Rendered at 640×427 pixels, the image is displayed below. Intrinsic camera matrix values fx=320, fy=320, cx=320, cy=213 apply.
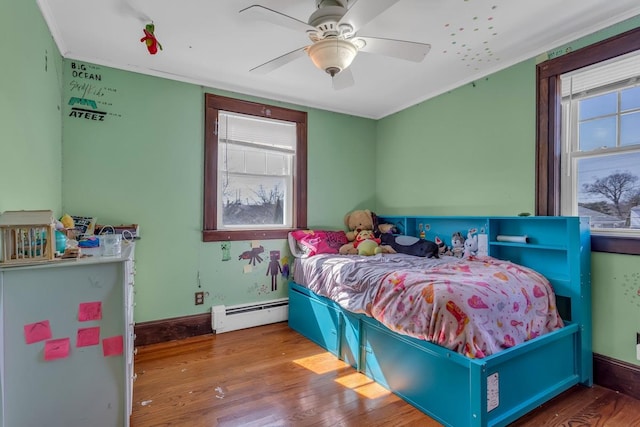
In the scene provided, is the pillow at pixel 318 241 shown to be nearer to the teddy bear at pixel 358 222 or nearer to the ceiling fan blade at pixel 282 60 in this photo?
the teddy bear at pixel 358 222

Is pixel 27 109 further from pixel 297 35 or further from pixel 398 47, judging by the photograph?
pixel 398 47

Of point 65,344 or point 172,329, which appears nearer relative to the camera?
point 65,344

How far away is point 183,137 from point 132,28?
3.13ft

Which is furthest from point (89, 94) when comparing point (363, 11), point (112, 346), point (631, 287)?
point (631, 287)

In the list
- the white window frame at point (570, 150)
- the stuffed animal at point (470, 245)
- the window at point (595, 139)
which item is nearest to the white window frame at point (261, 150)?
the stuffed animal at point (470, 245)

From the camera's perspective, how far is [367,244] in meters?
3.13

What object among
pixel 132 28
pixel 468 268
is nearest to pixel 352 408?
pixel 468 268

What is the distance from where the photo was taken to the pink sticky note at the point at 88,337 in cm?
135

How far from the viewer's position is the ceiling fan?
5.16 ft

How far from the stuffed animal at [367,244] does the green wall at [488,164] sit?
601 millimetres

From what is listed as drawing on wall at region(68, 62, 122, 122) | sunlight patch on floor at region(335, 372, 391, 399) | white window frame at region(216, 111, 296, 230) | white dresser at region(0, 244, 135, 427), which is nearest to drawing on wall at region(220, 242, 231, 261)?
white window frame at region(216, 111, 296, 230)

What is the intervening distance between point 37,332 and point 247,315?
6.42 ft

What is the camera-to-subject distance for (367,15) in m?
1.56

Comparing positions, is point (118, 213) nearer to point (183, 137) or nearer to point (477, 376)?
point (183, 137)
